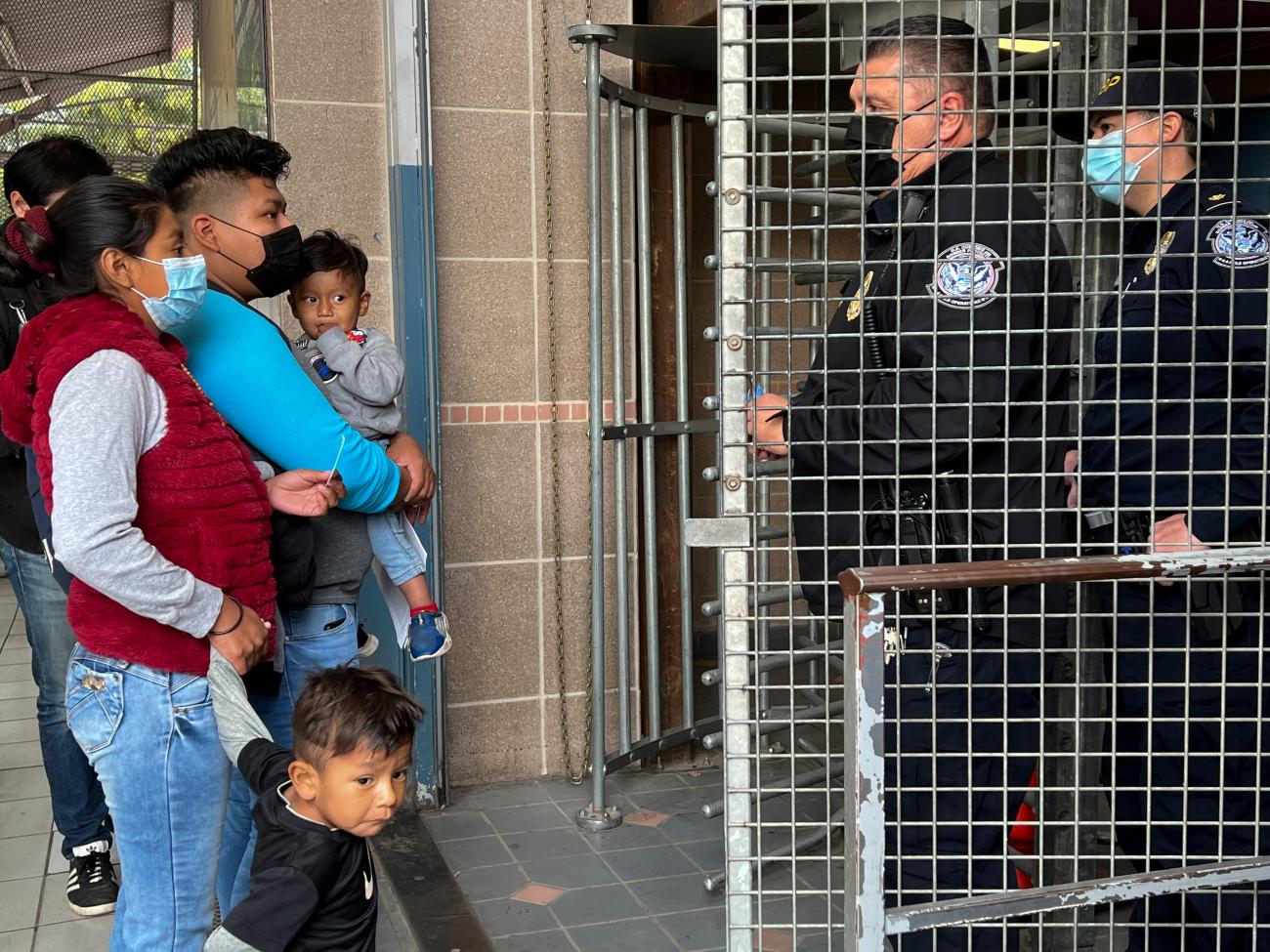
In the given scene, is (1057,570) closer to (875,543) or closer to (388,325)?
(875,543)

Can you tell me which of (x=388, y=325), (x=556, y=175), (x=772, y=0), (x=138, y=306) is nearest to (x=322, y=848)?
(x=138, y=306)

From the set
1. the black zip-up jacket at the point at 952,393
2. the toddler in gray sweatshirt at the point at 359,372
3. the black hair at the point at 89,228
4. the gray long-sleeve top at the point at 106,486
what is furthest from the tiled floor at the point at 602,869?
the black hair at the point at 89,228

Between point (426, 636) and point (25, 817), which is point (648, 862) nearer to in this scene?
point (426, 636)

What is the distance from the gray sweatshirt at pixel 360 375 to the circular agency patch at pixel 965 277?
4.47ft

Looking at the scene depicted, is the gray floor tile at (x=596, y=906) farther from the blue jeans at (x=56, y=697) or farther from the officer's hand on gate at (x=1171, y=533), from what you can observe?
the officer's hand on gate at (x=1171, y=533)

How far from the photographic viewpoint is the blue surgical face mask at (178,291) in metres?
2.20

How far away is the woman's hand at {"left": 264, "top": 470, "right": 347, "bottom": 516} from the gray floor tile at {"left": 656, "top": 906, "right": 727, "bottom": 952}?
1.59 meters

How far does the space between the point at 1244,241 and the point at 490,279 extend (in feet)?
8.21

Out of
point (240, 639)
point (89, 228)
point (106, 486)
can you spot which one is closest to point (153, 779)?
point (240, 639)

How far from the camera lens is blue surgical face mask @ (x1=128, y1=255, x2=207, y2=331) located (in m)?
A: 2.20

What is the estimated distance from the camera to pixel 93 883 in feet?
11.6

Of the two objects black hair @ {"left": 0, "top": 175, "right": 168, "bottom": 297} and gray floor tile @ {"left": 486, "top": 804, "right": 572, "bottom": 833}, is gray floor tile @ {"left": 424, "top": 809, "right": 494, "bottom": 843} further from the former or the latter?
black hair @ {"left": 0, "top": 175, "right": 168, "bottom": 297}

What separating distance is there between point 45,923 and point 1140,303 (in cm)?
325

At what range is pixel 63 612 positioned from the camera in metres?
3.44
